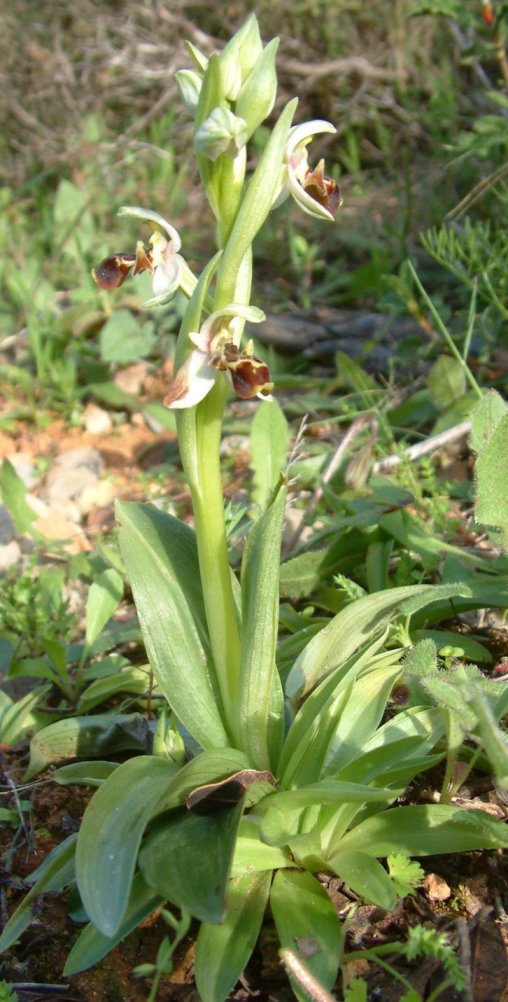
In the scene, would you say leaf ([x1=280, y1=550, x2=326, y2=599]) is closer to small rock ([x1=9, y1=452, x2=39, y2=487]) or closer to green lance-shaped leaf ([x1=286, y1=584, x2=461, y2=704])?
green lance-shaped leaf ([x1=286, y1=584, x2=461, y2=704])

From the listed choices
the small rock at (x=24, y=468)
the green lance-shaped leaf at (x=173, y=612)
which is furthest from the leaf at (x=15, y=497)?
the green lance-shaped leaf at (x=173, y=612)

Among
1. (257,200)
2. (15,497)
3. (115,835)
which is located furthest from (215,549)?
(15,497)

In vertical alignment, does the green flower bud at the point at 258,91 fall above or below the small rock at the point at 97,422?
above

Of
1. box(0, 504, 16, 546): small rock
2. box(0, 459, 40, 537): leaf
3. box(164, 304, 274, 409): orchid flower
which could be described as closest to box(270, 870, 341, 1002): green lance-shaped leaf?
box(164, 304, 274, 409): orchid flower

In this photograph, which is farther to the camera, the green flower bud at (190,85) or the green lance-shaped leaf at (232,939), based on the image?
the green flower bud at (190,85)

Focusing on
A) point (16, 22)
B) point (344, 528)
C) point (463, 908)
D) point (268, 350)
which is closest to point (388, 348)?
point (268, 350)

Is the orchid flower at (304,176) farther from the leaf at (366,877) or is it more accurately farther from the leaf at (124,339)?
the leaf at (124,339)
